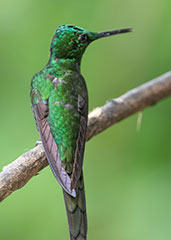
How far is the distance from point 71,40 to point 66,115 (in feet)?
2.08

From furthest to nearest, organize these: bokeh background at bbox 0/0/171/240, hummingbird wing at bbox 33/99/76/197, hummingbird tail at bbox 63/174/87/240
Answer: bokeh background at bbox 0/0/171/240, hummingbird tail at bbox 63/174/87/240, hummingbird wing at bbox 33/99/76/197

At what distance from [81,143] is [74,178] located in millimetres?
248

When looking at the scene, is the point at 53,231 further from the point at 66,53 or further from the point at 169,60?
the point at 169,60

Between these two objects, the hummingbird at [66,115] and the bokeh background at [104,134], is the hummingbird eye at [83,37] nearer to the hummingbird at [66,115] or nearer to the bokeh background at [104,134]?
the hummingbird at [66,115]

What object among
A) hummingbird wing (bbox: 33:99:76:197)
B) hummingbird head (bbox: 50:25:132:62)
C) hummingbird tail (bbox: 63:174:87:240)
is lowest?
hummingbird tail (bbox: 63:174:87:240)

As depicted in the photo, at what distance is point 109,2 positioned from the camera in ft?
13.3

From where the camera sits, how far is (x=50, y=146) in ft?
8.11

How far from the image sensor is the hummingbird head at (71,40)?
294 centimetres

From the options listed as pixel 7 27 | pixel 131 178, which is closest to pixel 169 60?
pixel 131 178

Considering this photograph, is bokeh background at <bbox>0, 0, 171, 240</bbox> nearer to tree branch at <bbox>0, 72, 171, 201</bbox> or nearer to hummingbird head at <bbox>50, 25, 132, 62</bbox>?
tree branch at <bbox>0, 72, 171, 201</bbox>

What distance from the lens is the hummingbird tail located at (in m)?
2.38

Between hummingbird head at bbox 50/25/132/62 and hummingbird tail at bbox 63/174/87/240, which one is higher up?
hummingbird head at bbox 50/25/132/62

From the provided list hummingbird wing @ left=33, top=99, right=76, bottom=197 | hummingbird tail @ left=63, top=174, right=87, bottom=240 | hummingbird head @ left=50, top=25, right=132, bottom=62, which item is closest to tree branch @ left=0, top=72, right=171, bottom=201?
hummingbird wing @ left=33, top=99, right=76, bottom=197

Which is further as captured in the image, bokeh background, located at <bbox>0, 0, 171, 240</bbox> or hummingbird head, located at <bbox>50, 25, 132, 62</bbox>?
bokeh background, located at <bbox>0, 0, 171, 240</bbox>
